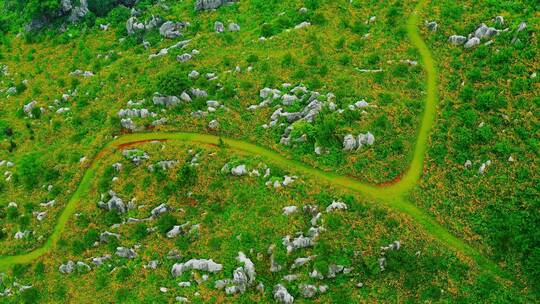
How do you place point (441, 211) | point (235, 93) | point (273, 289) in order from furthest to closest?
point (235, 93) < point (441, 211) < point (273, 289)

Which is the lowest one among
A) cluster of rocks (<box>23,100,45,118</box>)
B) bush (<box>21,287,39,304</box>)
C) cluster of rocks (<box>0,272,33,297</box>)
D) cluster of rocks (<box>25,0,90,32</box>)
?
cluster of rocks (<box>0,272,33,297</box>)

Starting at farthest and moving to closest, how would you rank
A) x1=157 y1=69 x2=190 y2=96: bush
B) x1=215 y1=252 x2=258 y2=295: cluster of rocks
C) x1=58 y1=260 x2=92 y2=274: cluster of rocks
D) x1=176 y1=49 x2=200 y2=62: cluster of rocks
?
x1=176 y1=49 x2=200 y2=62: cluster of rocks → x1=157 y1=69 x2=190 y2=96: bush → x1=58 y1=260 x2=92 y2=274: cluster of rocks → x1=215 y1=252 x2=258 y2=295: cluster of rocks

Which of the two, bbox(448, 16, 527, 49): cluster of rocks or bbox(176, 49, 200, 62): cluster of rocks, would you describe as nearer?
bbox(448, 16, 527, 49): cluster of rocks

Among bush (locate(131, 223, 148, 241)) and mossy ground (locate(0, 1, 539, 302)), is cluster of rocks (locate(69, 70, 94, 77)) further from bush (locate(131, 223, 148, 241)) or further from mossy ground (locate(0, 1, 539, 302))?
bush (locate(131, 223, 148, 241))

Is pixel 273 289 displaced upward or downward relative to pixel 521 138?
downward

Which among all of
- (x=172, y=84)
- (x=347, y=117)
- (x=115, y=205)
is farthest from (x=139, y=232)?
(x=347, y=117)

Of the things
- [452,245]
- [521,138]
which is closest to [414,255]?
[452,245]

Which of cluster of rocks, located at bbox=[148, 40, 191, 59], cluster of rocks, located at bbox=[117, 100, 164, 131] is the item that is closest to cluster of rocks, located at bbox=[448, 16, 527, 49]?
cluster of rocks, located at bbox=[148, 40, 191, 59]

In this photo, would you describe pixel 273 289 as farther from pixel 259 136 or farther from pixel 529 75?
pixel 529 75
